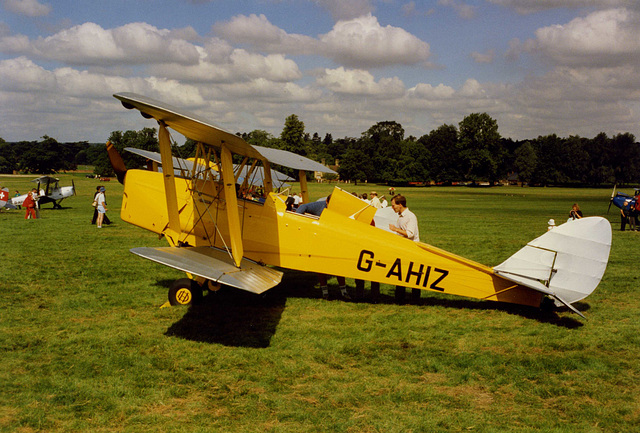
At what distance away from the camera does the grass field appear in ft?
13.6

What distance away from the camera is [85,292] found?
833 cm

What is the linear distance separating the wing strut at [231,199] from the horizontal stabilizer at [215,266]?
0.98 feet

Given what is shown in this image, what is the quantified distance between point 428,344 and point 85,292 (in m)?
6.20

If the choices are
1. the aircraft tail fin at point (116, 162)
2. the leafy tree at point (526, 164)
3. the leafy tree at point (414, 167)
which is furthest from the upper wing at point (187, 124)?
the leafy tree at point (526, 164)

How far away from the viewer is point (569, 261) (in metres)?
6.43

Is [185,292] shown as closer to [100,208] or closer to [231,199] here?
[231,199]

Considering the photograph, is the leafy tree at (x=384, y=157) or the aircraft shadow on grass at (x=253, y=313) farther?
the leafy tree at (x=384, y=157)

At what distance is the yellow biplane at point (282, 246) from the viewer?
20.6 feet

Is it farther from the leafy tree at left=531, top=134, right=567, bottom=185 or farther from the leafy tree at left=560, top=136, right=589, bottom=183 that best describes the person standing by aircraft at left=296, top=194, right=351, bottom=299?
the leafy tree at left=560, top=136, right=589, bottom=183

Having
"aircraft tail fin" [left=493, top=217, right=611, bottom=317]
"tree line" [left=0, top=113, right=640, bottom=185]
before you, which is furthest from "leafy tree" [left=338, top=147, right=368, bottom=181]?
"aircraft tail fin" [left=493, top=217, right=611, bottom=317]

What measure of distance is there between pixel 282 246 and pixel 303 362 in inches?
97.5

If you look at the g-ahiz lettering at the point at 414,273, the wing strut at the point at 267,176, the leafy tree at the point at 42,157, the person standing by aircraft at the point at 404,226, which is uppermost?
the wing strut at the point at 267,176

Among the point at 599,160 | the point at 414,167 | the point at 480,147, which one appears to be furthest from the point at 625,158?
the point at 414,167

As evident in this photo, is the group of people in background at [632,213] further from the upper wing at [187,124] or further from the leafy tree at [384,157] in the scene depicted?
the leafy tree at [384,157]
